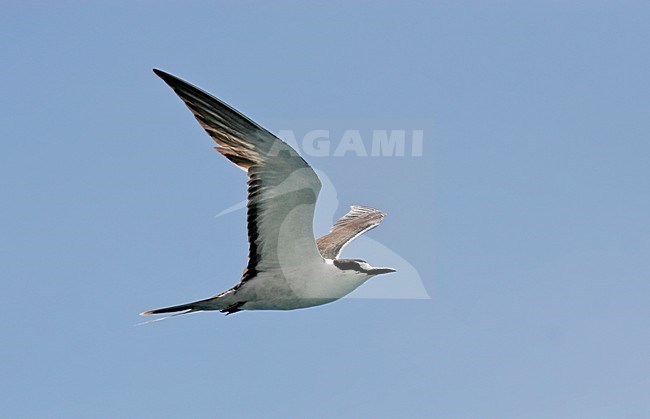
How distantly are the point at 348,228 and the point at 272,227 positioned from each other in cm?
497

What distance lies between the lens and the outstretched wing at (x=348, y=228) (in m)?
16.9

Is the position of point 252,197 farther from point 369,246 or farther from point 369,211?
point 369,211

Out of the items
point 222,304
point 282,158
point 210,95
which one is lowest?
Answer: point 222,304

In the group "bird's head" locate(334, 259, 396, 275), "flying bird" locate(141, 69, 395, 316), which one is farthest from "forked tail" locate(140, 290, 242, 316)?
"bird's head" locate(334, 259, 396, 275)

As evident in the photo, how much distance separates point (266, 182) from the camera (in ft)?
43.4

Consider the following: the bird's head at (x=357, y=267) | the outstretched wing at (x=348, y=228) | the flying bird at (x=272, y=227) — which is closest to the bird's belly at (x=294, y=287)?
the flying bird at (x=272, y=227)

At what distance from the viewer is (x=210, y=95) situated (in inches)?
485

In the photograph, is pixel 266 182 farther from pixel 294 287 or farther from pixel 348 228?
pixel 348 228

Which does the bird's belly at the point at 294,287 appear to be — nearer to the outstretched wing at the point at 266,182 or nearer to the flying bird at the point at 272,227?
the flying bird at the point at 272,227

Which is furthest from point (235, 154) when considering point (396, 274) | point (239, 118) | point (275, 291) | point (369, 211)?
point (369, 211)

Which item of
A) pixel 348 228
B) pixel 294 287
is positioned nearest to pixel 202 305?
pixel 294 287

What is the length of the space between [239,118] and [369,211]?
8055mm

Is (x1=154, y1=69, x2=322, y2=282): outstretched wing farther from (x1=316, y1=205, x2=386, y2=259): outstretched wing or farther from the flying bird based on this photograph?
(x1=316, y1=205, x2=386, y2=259): outstretched wing

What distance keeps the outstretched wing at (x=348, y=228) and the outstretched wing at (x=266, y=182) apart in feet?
7.81
